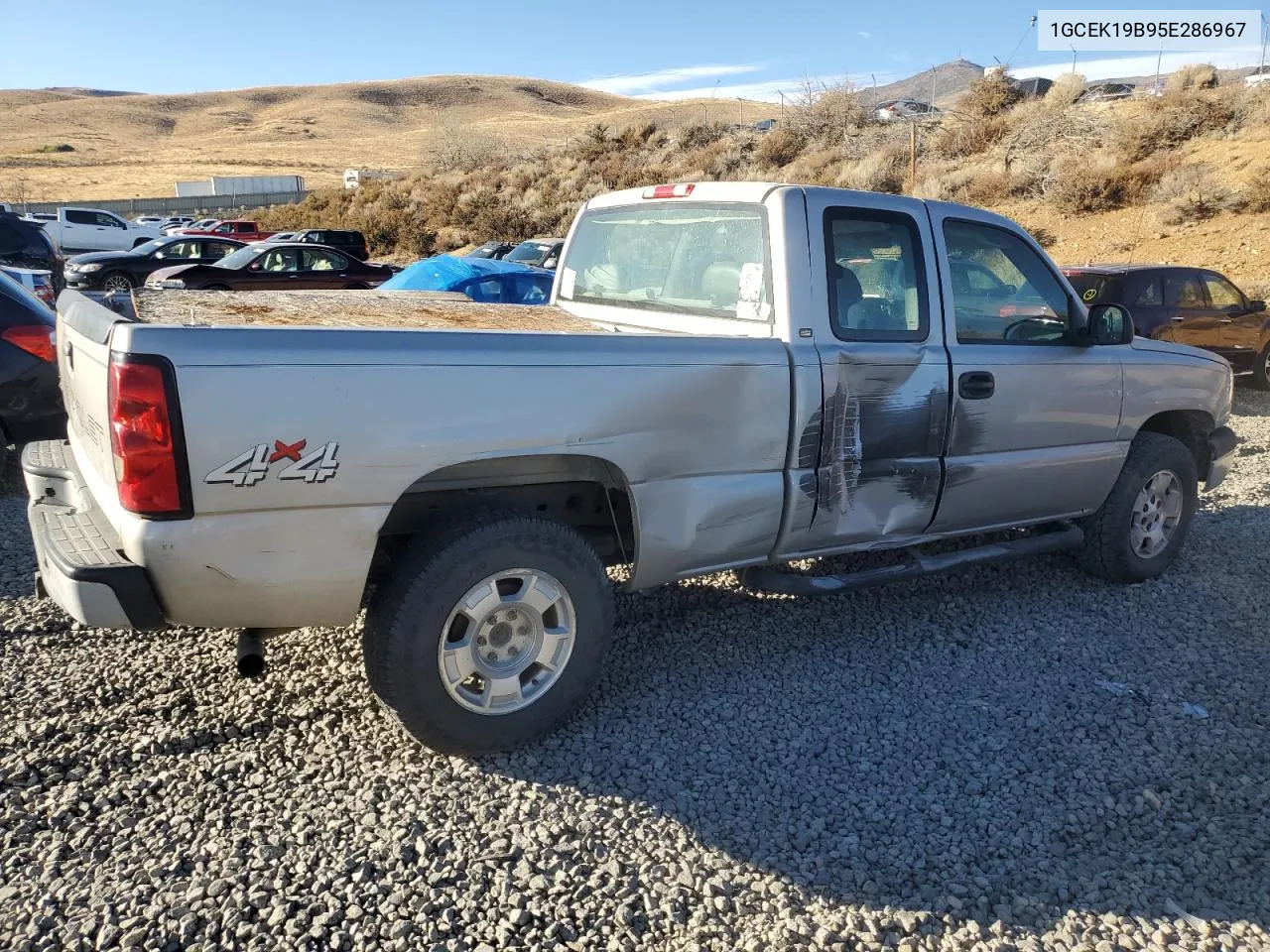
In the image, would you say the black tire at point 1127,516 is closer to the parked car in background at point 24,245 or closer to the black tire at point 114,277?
the parked car in background at point 24,245

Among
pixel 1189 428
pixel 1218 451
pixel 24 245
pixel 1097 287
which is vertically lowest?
pixel 1218 451

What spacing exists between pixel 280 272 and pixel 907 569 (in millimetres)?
16740

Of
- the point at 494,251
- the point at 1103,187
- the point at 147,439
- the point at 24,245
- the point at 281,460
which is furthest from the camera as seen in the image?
the point at 494,251

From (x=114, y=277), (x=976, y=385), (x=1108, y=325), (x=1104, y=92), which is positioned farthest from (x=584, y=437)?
(x=1104, y=92)

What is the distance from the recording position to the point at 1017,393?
4.61m

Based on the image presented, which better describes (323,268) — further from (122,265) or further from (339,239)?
(339,239)

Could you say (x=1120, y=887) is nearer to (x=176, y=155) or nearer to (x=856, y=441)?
(x=856, y=441)

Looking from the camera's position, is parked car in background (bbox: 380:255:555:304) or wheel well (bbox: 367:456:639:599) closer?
wheel well (bbox: 367:456:639:599)

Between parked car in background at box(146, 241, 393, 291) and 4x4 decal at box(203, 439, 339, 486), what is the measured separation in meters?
15.8

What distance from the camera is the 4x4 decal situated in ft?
9.55

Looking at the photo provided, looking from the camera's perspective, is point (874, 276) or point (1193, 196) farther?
point (1193, 196)

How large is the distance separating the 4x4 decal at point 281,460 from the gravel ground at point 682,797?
1.09m

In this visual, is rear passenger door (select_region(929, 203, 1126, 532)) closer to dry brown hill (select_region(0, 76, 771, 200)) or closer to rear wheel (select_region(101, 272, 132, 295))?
rear wheel (select_region(101, 272, 132, 295))

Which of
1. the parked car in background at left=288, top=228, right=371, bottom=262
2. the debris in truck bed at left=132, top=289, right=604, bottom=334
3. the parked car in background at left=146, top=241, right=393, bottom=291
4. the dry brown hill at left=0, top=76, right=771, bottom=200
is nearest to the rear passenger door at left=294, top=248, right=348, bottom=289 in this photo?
the parked car in background at left=146, top=241, right=393, bottom=291
